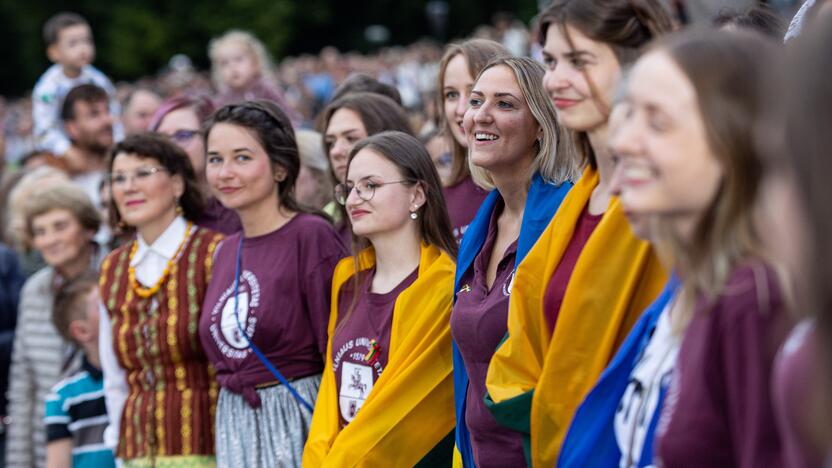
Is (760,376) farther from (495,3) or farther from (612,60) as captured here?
(495,3)

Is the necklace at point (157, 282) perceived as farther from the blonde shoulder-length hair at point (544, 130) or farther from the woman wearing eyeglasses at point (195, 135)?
the blonde shoulder-length hair at point (544, 130)

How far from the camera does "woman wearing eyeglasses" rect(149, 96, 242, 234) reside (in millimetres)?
5645

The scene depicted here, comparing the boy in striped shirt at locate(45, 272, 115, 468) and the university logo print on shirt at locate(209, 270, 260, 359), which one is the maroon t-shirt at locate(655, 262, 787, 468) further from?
the boy in striped shirt at locate(45, 272, 115, 468)

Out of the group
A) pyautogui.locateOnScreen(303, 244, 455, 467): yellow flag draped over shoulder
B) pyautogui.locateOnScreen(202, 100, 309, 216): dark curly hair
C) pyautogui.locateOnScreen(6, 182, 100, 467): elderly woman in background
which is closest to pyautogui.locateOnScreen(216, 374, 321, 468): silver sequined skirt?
pyautogui.locateOnScreen(303, 244, 455, 467): yellow flag draped over shoulder

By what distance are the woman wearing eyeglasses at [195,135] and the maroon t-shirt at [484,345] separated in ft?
6.87

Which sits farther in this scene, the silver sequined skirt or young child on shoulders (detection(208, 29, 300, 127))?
young child on shoulders (detection(208, 29, 300, 127))

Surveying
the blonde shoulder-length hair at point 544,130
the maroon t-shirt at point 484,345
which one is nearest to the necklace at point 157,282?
the maroon t-shirt at point 484,345

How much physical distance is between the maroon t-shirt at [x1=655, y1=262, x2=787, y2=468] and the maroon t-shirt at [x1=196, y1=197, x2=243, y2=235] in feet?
11.7

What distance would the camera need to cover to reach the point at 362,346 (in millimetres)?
4359

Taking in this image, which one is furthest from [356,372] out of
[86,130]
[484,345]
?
[86,130]

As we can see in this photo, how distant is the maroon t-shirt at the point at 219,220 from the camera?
221 inches

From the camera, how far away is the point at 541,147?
3.82 metres

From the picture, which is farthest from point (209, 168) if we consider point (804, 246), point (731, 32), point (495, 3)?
point (495, 3)

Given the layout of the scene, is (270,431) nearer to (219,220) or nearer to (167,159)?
(219,220)
